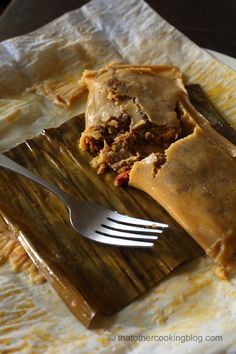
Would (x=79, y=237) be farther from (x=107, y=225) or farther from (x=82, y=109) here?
(x=82, y=109)

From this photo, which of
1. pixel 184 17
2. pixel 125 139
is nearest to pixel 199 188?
pixel 125 139

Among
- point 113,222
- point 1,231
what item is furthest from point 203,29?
point 1,231

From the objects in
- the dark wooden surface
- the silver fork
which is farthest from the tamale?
the dark wooden surface

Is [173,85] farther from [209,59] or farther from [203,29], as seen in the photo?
[203,29]

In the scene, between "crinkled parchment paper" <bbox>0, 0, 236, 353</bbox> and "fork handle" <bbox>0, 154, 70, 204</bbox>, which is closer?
"crinkled parchment paper" <bbox>0, 0, 236, 353</bbox>

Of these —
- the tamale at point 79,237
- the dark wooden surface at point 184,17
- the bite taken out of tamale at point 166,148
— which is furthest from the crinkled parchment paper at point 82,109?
the dark wooden surface at point 184,17

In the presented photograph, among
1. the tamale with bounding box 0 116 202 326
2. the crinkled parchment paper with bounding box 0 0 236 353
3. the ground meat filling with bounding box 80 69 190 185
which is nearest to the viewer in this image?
the crinkled parchment paper with bounding box 0 0 236 353

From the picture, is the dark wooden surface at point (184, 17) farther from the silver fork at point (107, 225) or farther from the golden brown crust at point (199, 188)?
the silver fork at point (107, 225)

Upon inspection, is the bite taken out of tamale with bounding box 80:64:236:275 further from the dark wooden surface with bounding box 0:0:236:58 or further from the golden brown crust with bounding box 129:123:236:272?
the dark wooden surface with bounding box 0:0:236:58
